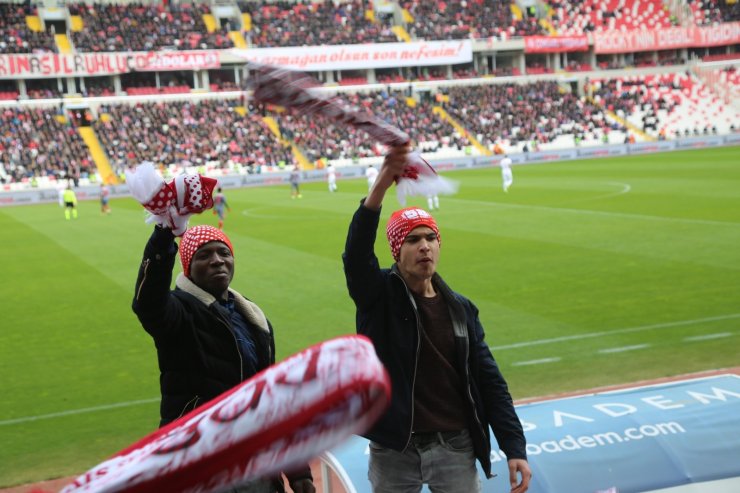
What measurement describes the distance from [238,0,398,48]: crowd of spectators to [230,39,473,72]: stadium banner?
1779 millimetres

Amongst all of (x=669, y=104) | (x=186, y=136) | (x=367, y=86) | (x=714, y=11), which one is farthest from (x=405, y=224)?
(x=714, y=11)

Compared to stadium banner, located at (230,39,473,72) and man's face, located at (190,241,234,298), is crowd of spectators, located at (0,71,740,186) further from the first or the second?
man's face, located at (190,241,234,298)

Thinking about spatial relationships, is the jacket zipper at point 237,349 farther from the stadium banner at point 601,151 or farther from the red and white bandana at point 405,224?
the stadium banner at point 601,151

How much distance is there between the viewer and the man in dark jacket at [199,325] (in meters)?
3.48

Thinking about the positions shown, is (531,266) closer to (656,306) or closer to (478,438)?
(656,306)

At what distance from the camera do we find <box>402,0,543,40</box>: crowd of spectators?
67.1 metres

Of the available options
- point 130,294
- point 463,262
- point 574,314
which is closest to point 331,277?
point 463,262

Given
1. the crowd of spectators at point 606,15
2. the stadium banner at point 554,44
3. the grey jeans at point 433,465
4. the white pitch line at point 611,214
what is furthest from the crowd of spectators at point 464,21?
the grey jeans at point 433,465

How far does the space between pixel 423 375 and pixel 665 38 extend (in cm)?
7234

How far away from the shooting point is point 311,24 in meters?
64.2

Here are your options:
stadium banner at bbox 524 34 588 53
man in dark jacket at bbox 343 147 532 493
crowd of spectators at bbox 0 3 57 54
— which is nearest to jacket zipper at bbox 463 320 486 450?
man in dark jacket at bbox 343 147 532 493

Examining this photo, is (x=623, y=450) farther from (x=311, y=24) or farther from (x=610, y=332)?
(x=311, y=24)

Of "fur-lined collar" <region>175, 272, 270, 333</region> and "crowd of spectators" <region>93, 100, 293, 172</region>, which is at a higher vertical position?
"crowd of spectators" <region>93, 100, 293, 172</region>

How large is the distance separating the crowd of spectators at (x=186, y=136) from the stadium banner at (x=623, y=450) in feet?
144
